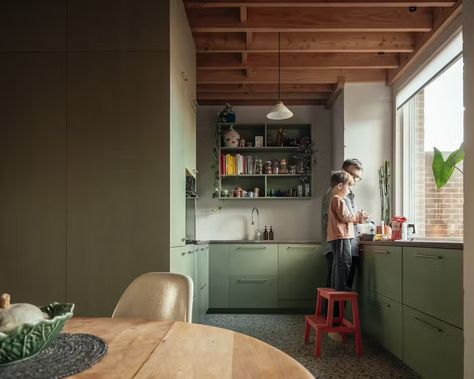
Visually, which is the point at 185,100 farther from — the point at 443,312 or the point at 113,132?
the point at 443,312

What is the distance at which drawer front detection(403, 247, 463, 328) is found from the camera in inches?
87.7

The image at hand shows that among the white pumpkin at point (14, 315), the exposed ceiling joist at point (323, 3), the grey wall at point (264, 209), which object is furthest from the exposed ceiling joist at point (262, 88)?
the white pumpkin at point (14, 315)

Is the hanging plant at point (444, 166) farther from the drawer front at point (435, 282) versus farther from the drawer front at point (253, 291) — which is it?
the drawer front at point (253, 291)

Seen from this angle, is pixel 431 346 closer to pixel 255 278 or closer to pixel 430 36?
pixel 430 36

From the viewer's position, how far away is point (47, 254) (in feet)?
9.26

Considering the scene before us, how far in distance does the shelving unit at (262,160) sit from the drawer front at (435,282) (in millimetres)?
2854

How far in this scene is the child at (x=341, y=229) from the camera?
143 inches

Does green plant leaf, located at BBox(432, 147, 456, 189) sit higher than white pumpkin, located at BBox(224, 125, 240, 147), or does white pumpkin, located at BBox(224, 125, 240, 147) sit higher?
white pumpkin, located at BBox(224, 125, 240, 147)

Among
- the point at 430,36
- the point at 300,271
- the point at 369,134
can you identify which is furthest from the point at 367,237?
the point at 430,36

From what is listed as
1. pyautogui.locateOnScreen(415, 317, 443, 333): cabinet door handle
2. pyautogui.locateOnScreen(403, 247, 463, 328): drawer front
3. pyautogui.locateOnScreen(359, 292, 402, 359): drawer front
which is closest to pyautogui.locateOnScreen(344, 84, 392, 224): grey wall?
pyautogui.locateOnScreen(359, 292, 402, 359): drawer front

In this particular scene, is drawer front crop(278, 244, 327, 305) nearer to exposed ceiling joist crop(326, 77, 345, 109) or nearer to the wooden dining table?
exposed ceiling joist crop(326, 77, 345, 109)

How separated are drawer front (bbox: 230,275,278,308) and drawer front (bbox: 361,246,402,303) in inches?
57.0

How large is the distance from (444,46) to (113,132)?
8.91 feet

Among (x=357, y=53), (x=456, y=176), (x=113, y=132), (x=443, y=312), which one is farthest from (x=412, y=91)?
(x=113, y=132)
